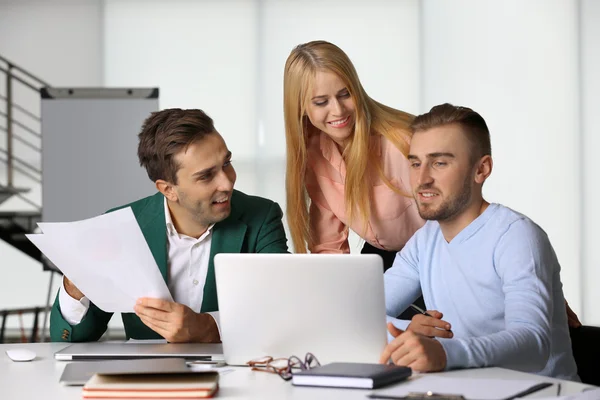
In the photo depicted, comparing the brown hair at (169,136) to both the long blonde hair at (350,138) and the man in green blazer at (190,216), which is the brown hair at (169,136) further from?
the long blonde hair at (350,138)

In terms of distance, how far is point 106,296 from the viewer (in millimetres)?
1852

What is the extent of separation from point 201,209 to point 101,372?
0.91m

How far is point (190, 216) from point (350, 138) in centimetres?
65

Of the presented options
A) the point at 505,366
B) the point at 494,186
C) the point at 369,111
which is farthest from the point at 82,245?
the point at 494,186

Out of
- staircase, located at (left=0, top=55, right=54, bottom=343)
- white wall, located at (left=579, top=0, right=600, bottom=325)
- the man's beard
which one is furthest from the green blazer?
staircase, located at (left=0, top=55, right=54, bottom=343)

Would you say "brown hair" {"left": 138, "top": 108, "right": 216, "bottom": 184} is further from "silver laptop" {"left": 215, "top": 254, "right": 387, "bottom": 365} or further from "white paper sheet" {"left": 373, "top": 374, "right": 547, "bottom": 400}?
"white paper sheet" {"left": 373, "top": 374, "right": 547, "bottom": 400}

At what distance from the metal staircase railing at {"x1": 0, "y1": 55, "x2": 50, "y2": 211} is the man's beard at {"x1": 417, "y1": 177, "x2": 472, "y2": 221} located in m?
5.12

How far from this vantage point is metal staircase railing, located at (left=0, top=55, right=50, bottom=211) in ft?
21.5

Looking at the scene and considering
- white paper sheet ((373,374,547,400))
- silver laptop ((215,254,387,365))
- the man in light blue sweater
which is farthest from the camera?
the man in light blue sweater

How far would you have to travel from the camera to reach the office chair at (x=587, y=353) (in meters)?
1.79

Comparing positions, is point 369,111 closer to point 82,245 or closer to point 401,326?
point 401,326

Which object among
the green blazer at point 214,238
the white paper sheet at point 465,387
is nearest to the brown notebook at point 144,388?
the white paper sheet at point 465,387

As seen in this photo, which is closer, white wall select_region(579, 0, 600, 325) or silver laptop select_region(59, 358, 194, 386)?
silver laptop select_region(59, 358, 194, 386)

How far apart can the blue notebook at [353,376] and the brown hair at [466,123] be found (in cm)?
78
